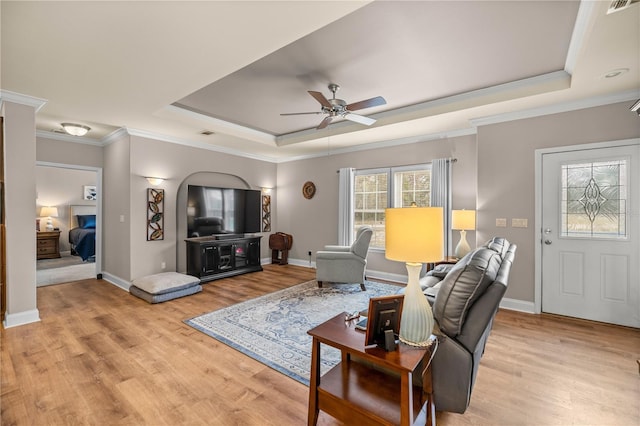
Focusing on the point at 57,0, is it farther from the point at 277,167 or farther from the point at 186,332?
the point at 277,167

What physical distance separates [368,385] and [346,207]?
4.25 m

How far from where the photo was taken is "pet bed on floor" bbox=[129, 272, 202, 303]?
12.9 feet

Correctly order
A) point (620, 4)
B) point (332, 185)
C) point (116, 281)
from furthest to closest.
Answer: point (332, 185) → point (116, 281) → point (620, 4)

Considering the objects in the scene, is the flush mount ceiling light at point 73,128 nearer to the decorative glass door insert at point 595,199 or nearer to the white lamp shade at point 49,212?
the white lamp shade at point 49,212

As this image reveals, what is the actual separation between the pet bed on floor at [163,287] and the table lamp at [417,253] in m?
3.66

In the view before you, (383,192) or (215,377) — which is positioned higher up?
(383,192)

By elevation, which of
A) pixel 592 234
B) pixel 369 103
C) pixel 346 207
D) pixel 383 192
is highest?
pixel 369 103

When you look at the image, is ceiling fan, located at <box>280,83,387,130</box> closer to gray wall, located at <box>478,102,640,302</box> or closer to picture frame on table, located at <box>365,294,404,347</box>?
gray wall, located at <box>478,102,640,302</box>

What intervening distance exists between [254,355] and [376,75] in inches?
119

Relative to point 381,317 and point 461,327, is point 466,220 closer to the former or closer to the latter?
point 461,327

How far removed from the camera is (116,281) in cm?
484

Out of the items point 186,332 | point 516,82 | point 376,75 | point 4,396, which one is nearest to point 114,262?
point 186,332

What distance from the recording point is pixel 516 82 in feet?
10.3

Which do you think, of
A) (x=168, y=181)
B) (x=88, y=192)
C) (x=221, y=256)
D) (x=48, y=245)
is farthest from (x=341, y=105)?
(x=88, y=192)
